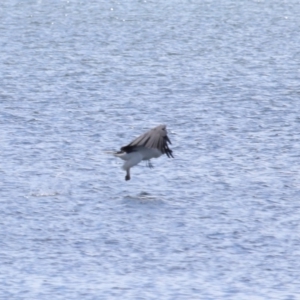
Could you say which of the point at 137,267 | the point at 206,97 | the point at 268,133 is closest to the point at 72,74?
the point at 206,97

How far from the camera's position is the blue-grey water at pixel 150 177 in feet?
48.7

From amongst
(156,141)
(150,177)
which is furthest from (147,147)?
(150,177)

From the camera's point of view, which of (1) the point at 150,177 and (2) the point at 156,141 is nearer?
(2) the point at 156,141

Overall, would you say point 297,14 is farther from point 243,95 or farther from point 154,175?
point 154,175

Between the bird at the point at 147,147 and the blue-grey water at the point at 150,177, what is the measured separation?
0.61 m

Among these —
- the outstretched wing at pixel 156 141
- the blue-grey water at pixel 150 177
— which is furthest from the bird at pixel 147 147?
the blue-grey water at pixel 150 177

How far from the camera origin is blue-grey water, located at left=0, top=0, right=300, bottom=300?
48.7 feet

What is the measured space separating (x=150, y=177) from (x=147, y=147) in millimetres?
1440

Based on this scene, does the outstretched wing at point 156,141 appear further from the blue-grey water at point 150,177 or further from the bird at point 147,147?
the blue-grey water at point 150,177

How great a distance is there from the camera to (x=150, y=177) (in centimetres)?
2019

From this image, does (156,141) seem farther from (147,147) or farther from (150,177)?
(150,177)

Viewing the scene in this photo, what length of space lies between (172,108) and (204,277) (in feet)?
43.2

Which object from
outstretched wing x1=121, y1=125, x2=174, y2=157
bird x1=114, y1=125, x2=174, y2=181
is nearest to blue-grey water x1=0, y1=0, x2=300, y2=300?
bird x1=114, y1=125, x2=174, y2=181

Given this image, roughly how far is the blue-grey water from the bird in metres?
0.61
